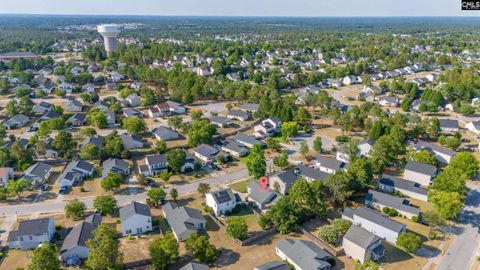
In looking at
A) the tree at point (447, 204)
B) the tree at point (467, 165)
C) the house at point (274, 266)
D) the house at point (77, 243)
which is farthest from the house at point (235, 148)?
the tree at point (467, 165)

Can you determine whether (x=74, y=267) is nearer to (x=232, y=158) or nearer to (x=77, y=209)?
(x=77, y=209)

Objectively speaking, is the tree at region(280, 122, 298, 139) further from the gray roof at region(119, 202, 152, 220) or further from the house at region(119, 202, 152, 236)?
the house at region(119, 202, 152, 236)

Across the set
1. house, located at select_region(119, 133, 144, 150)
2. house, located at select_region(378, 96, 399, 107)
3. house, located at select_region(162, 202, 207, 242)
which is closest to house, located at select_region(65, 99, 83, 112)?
house, located at select_region(119, 133, 144, 150)

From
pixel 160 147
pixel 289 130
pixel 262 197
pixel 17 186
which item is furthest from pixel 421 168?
pixel 17 186

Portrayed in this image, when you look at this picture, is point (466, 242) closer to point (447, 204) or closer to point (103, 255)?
point (447, 204)

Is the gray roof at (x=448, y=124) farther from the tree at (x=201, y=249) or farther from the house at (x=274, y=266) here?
the tree at (x=201, y=249)
